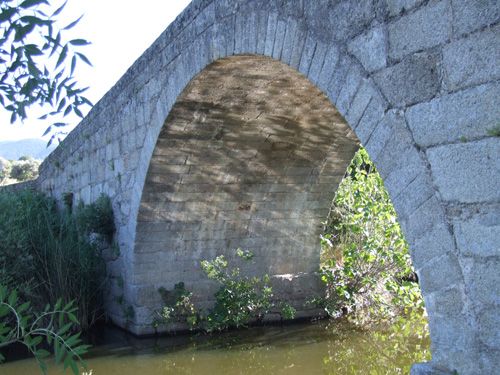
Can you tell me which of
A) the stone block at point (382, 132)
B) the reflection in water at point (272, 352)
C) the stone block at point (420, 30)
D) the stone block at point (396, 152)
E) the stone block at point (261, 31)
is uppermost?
the stone block at point (261, 31)

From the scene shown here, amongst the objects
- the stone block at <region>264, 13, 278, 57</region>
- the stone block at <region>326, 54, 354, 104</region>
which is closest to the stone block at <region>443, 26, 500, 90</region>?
the stone block at <region>326, 54, 354, 104</region>

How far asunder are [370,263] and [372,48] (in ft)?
15.7

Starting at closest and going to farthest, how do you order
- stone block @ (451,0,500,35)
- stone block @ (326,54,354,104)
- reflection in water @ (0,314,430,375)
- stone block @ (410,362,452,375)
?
stone block @ (451,0,500,35), stone block @ (410,362,452,375), stone block @ (326,54,354,104), reflection in water @ (0,314,430,375)

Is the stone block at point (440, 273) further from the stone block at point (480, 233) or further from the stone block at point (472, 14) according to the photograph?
the stone block at point (472, 14)

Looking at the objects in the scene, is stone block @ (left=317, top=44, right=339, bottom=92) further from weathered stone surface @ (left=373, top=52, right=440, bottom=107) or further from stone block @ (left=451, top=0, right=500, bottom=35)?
stone block @ (left=451, top=0, right=500, bottom=35)

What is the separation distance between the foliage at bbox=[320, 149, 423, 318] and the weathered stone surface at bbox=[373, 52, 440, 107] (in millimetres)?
4122

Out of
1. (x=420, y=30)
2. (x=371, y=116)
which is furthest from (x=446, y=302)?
(x=420, y=30)

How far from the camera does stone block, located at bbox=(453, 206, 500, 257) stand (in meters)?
2.37

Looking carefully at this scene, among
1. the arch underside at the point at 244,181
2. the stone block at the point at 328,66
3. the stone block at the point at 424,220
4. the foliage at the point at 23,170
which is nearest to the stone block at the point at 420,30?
the stone block at the point at 328,66

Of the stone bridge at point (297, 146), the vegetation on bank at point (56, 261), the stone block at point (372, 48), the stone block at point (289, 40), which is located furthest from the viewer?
the vegetation on bank at point (56, 261)

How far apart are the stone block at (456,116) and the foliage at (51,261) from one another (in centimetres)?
485

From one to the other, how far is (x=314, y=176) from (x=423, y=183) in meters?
4.68

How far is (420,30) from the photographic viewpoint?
105 inches

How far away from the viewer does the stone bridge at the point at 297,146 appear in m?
2.44
